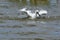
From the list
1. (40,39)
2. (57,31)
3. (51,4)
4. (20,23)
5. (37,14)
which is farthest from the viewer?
(51,4)

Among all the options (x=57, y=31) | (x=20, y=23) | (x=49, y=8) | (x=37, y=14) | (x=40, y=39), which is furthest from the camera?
(x=49, y=8)

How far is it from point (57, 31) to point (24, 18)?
101 inches

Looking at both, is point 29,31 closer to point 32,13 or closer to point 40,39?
point 40,39

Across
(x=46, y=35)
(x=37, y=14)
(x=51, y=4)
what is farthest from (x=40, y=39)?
(x=51, y=4)

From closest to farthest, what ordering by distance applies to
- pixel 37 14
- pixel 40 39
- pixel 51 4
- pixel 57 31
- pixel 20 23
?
pixel 40 39
pixel 57 31
pixel 20 23
pixel 37 14
pixel 51 4

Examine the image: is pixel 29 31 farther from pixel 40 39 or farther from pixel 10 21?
pixel 10 21

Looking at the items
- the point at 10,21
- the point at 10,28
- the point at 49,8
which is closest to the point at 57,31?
the point at 10,28

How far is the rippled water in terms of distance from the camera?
27.8ft

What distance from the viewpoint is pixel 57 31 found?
30.1 ft

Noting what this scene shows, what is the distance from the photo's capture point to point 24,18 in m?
11.5

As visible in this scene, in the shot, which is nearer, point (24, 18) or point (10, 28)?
point (10, 28)

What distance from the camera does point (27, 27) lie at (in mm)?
9812

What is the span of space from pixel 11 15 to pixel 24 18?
804 mm

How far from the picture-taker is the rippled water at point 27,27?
27.8 ft
